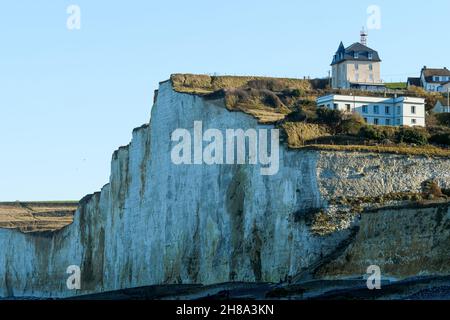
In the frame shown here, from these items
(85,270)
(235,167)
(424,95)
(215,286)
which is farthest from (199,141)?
(85,270)

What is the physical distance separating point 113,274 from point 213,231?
1898cm

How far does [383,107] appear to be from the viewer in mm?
89250

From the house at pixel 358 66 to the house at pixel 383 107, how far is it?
6291 mm

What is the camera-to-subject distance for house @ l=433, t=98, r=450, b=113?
9425cm

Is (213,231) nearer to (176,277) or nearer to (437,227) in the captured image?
(176,277)

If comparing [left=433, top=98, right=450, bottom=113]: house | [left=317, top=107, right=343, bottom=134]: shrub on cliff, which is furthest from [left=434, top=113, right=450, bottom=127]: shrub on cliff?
[left=317, top=107, right=343, bottom=134]: shrub on cliff

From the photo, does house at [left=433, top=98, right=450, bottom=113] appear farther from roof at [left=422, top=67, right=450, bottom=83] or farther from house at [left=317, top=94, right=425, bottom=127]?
roof at [left=422, top=67, right=450, bottom=83]

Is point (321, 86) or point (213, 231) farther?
point (321, 86)

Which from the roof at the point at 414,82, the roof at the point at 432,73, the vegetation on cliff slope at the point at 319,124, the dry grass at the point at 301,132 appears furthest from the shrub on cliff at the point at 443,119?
the roof at the point at 414,82

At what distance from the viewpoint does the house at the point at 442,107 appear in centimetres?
9425

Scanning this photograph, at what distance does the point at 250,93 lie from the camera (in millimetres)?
89562

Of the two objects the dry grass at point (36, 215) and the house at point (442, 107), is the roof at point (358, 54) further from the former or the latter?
the dry grass at point (36, 215)
